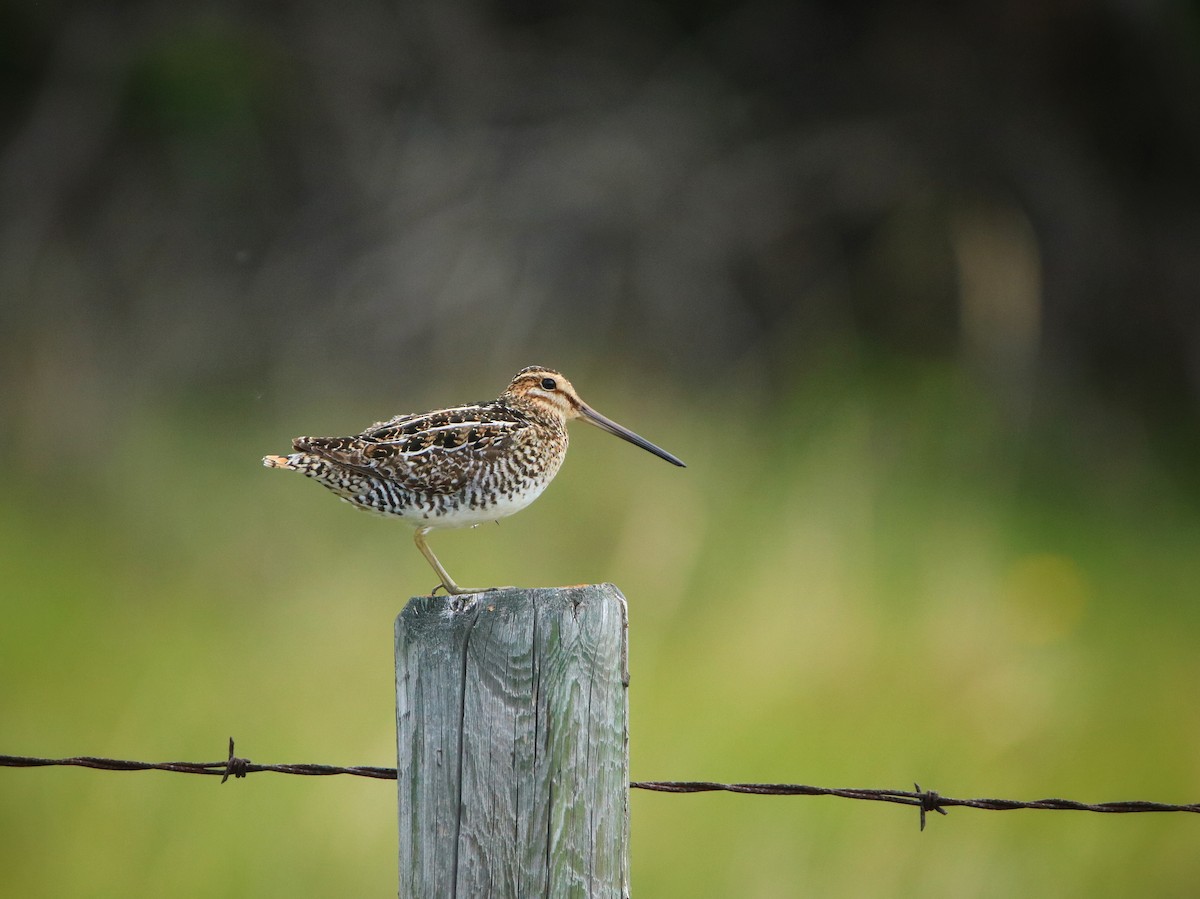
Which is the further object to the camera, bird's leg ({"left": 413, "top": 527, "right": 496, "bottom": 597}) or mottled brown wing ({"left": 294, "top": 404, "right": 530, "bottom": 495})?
bird's leg ({"left": 413, "top": 527, "right": 496, "bottom": 597})

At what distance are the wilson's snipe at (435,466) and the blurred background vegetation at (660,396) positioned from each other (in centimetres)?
225

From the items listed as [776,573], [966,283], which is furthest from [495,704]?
[966,283]

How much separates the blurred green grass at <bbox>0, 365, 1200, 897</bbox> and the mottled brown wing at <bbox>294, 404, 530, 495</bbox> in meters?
2.32

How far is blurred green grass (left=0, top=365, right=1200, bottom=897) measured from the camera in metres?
6.28

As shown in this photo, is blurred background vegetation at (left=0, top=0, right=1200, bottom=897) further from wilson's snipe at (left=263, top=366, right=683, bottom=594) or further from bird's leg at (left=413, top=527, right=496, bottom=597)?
wilson's snipe at (left=263, top=366, right=683, bottom=594)

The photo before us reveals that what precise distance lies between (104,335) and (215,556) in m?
2.86

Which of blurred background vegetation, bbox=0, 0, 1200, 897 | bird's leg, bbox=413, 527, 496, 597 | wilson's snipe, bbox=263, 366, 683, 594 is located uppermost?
blurred background vegetation, bbox=0, 0, 1200, 897

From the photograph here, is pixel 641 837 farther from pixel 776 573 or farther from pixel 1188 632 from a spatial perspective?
pixel 1188 632

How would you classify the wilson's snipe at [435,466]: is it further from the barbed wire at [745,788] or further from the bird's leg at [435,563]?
the barbed wire at [745,788]

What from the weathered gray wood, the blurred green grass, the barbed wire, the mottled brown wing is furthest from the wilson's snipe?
the blurred green grass

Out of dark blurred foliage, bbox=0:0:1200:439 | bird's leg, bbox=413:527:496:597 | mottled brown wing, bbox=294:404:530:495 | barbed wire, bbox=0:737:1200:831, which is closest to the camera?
barbed wire, bbox=0:737:1200:831

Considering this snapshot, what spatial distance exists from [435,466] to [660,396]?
4.58 metres

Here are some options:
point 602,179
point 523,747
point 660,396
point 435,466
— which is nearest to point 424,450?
point 435,466

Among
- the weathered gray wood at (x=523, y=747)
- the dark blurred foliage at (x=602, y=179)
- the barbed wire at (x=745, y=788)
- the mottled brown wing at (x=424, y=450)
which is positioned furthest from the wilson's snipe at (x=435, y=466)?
the dark blurred foliage at (x=602, y=179)
